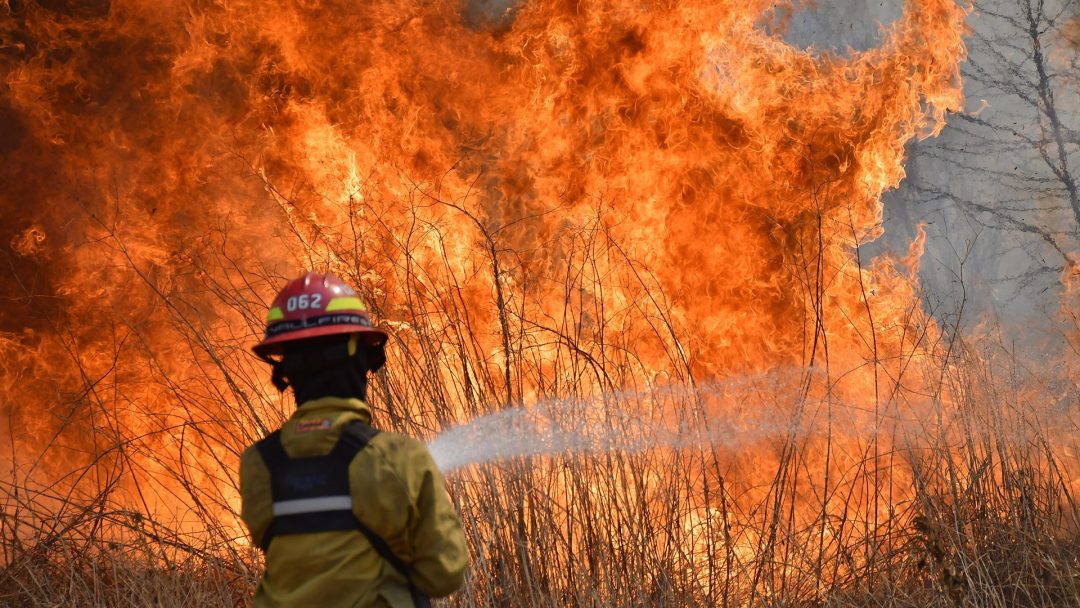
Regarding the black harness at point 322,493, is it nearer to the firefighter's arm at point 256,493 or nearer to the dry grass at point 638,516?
the firefighter's arm at point 256,493

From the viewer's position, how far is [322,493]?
8.38ft

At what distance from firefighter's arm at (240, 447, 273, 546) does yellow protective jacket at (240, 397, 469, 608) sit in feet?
0.29

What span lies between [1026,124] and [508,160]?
20.1m

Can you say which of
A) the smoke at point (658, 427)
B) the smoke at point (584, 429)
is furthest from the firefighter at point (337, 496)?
the smoke at point (584, 429)

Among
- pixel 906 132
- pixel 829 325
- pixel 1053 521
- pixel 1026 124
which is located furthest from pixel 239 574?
pixel 1026 124

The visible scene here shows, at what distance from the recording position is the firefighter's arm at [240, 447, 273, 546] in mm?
2658

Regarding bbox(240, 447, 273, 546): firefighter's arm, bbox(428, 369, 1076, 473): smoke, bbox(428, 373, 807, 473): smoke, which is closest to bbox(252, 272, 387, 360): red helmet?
bbox(240, 447, 273, 546): firefighter's arm

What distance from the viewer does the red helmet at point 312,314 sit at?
8.74 feet

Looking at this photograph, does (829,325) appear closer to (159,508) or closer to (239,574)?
(239,574)

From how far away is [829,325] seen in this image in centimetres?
817

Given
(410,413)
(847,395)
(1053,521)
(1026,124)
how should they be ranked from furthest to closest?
(1026,124), (847,395), (1053,521), (410,413)

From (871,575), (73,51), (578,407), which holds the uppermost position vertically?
(73,51)

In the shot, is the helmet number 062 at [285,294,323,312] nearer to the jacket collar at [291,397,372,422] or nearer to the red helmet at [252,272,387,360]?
the red helmet at [252,272,387,360]

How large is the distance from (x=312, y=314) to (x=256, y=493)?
1.79 ft
